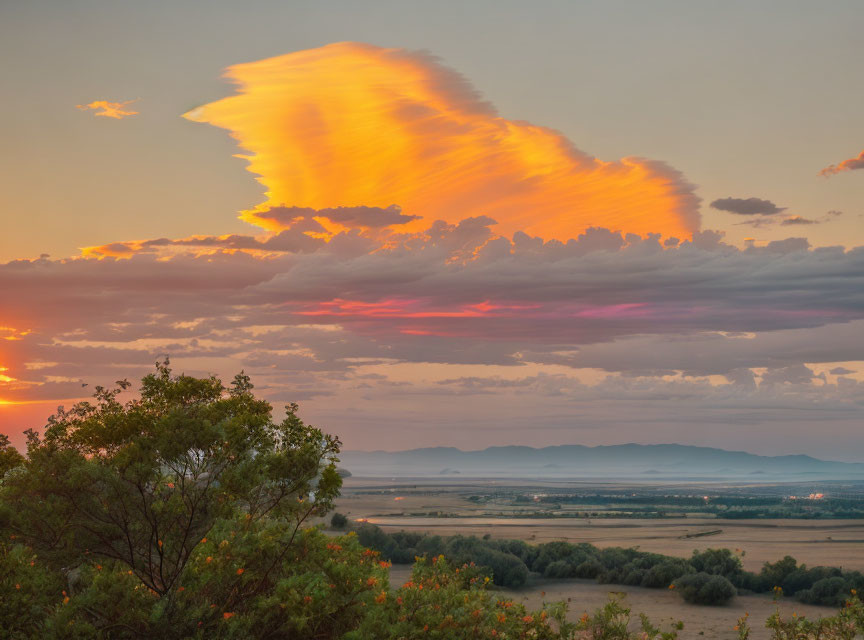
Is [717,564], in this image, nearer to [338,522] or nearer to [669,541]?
[338,522]

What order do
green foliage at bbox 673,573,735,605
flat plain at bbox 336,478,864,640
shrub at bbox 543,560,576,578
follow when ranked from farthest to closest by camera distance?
1. shrub at bbox 543,560,576,578
2. green foliage at bbox 673,573,735,605
3. flat plain at bbox 336,478,864,640

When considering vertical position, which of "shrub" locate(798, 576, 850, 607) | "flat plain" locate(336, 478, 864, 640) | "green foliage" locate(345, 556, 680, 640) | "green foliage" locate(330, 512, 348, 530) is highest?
"green foliage" locate(345, 556, 680, 640)

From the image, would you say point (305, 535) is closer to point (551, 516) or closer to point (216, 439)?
point (216, 439)

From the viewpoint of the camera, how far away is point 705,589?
36.6 meters

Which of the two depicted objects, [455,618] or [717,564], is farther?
[717,564]

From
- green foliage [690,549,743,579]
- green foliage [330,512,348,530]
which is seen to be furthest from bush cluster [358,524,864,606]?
green foliage [330,512,348,530]

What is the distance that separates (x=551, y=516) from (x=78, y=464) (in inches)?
3947

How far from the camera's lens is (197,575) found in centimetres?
1411

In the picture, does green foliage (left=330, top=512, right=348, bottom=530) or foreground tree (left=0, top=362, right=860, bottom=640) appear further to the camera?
green foliage (left=330, top=512, right=348, bottom=530)

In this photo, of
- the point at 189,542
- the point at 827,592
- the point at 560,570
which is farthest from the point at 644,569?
the point at 189,542

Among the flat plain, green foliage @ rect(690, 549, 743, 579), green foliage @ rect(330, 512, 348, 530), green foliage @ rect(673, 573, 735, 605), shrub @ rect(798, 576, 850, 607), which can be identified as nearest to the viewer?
the flat plain

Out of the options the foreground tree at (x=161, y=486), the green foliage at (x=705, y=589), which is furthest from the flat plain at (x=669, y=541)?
the foreground tree at (x=161, y=486)

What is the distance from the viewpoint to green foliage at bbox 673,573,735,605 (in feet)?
121

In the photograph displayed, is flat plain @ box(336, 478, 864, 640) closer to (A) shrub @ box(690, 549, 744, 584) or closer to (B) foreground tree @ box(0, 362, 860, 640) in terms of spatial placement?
(A) shrub @ box(690, 549, 744, 584)
